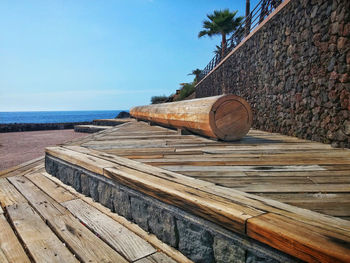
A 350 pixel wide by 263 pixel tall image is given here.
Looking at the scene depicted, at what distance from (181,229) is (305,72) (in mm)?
3745

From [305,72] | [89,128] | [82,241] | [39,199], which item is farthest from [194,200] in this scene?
[89,128]

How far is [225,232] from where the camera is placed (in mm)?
1309

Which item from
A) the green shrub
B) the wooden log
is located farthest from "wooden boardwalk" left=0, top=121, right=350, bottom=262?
the green shrub

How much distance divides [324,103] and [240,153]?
1.83m

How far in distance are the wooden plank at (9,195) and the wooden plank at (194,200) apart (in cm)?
143

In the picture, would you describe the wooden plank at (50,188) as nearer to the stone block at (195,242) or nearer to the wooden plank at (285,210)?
the stone block at (195,242)

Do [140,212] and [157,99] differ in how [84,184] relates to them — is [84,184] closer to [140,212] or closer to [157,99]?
[140,212]

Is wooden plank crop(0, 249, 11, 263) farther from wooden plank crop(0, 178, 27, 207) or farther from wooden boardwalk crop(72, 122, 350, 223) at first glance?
wooden boardwalk crop(72, 122, 350, 223)

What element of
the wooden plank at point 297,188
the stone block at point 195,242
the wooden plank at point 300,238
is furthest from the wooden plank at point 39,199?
the wooden plank at point 300,238

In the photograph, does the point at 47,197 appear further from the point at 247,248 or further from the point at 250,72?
the point at 250,72

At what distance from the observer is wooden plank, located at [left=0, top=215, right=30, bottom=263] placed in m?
1.57

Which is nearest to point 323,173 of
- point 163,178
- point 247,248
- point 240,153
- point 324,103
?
point 240,153

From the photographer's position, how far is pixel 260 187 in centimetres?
167

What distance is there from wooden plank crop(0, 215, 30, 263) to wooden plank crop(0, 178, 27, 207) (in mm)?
598
